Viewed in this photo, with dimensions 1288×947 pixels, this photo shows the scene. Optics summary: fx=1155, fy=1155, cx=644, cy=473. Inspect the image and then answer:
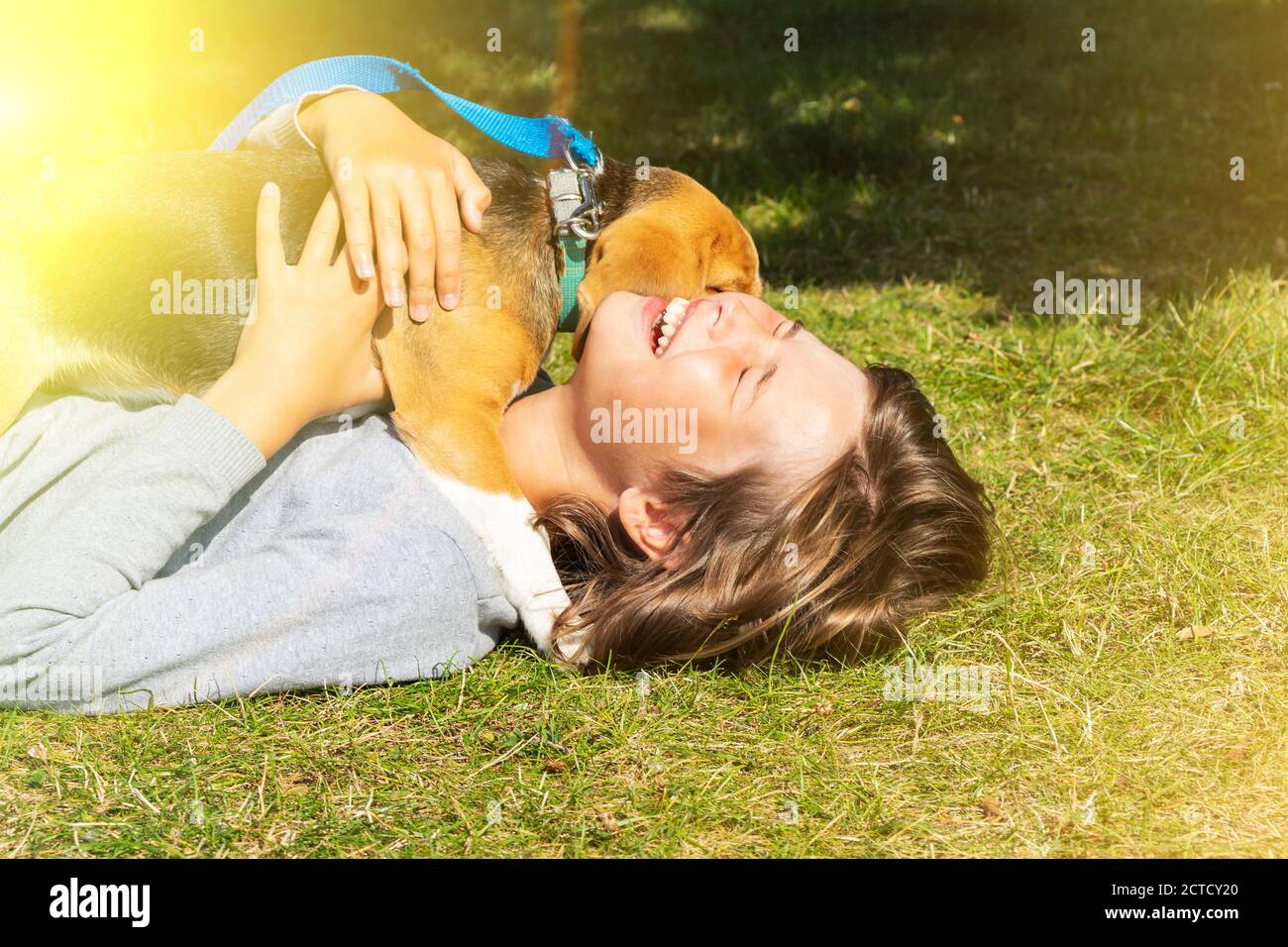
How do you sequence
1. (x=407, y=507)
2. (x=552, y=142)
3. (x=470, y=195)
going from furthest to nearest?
(x=552, y=142), (x=470, y=195), (x=407, y=507)

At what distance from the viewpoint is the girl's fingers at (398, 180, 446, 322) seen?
3.31 m

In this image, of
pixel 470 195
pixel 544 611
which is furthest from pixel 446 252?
pixel 544 611

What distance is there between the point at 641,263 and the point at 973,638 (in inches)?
58.1

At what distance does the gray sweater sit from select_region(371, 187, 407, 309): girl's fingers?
447mm

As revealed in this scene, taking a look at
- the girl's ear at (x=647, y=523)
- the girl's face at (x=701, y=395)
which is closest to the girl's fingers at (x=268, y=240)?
the girl's face at (x=701, y=395)

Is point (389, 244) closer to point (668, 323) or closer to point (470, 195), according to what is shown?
point (470, 195)

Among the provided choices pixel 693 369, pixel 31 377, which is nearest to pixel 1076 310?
pixel 693 369

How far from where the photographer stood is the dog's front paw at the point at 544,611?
3.17 metres

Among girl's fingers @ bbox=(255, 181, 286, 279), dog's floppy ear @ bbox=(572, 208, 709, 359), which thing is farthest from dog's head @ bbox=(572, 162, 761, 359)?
girl's fingers @ bbox=(255, 181, 286, 279)

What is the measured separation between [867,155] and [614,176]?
3850mm

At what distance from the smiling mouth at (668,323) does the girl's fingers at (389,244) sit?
74 centimetres

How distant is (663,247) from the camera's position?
137 inches

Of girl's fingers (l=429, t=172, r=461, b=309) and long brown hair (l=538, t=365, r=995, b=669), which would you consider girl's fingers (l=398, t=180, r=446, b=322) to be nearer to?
girl's fingers (l=429, t=172, r=461, b=309)

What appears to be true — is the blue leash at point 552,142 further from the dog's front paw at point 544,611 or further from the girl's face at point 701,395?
the dog's front paw at point 544,611
